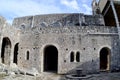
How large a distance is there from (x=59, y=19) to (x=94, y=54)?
10.1m

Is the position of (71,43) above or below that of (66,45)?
above

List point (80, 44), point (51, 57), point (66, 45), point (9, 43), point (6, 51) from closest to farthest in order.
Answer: point (80, 44) → point (66, 45) → point (9, 43) → point (6, 51) → point (51, 57)

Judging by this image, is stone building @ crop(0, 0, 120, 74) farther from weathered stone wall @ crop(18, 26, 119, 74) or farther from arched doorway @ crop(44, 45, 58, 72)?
arched doorway @ crop(44, 45, 58, 72)

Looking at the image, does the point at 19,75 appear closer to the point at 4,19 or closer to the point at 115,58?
the point at 4,19

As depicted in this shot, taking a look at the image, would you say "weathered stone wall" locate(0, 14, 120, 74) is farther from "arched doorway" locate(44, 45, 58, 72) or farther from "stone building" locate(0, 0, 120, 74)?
"arched doorway" locate(44, 45, 58, 72)

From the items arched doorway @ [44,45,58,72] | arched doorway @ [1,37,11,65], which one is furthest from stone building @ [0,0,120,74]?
arched doorway @ [44,45,58,72]

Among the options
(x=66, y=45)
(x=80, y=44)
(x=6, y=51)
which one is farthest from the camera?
(x=6, y=51)

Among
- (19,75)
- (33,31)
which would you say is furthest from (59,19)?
(19,75)

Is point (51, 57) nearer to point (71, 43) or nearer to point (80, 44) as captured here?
point (71, 43)

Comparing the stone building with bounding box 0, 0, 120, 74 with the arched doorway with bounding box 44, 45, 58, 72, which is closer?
the stone building with bounding box 0, 0, 120, 74

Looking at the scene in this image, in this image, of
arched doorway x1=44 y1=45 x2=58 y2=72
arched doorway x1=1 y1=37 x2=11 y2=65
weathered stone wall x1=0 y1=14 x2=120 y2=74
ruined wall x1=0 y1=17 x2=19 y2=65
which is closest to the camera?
weathered stone wall x1=0 y1=14 x2=120 y2=74

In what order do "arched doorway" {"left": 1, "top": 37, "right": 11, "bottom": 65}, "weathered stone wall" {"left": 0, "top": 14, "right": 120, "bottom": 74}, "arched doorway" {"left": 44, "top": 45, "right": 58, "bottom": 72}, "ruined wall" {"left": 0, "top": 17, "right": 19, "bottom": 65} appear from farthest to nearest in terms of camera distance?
1. "arched doorway" {"left": 44, "top": 45, "right": 58, "bottom": 72}
2. "arched doorway" {"left": 1, "top": 37, "right": 11, "bottom": 65}
3. "ruined wall" {"left": 0, "top": 17, "right": 19, "bottom": 65}
4. "weathered stone wall" {"left": 0, "top": 14, "right": 120, "bottom": 74}

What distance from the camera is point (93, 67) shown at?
21672 millimetres

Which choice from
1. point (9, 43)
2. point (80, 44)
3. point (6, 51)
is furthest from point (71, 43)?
point (6, 51)
